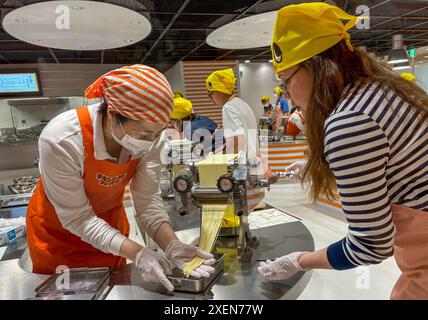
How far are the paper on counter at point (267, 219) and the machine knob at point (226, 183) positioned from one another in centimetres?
71

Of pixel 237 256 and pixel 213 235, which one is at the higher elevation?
pixel 213 235

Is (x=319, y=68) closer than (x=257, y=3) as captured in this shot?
Yes

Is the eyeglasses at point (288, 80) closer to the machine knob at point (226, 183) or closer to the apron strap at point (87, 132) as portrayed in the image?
the machine knob at point (226, 183)

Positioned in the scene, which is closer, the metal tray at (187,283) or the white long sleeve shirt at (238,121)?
the metal tray at (187,283)

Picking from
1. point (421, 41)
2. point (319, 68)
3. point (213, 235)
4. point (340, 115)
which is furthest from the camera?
point (421, 41)

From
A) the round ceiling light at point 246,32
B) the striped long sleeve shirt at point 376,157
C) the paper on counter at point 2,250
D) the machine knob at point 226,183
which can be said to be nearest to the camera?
the striped long sleeve shirt at point 376,157

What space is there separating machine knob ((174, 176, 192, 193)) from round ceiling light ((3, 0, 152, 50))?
3229mm

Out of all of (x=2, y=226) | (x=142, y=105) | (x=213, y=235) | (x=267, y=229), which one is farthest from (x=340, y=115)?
(x=2, y=226)

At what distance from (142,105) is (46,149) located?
0.42 metres

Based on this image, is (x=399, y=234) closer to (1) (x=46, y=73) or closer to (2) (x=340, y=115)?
(2) (x=340, y=115)

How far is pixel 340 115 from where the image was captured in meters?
0.78

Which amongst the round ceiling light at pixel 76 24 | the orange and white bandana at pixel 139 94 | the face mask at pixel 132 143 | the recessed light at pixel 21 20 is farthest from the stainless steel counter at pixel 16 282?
the recessed light at pixel 21 20

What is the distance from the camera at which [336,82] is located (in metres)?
0.86

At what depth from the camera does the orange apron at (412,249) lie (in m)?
0.85
